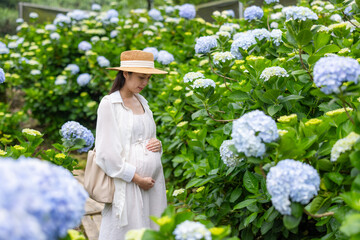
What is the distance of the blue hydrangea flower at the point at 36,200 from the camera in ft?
2.99

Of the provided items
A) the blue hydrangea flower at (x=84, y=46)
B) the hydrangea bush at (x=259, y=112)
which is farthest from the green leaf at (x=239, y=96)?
the blue hydrangea flower at (x=84, y=46)

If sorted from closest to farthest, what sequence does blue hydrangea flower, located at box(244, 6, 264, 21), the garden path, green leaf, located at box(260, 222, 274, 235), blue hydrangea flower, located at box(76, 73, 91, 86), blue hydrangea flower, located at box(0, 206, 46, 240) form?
blue hydrangea flower, located at box(0, 206, 46, 240) < green leaf, located at box(260, 222, 274, 235) < the garden path < blue hydrangea flower, located at box(244, 6, 264, 21) < blue hydrangea flower, located at box(76, 73, 91, 86)

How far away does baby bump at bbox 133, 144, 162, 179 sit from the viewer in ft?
8.31

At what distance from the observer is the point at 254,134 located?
155cm

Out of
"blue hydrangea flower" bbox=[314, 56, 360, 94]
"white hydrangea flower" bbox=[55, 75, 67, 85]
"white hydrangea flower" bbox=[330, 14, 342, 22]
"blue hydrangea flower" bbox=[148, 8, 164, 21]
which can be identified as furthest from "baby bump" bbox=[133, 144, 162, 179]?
"blue hydrangea flower" bbox=[148, 8, 164, 21]

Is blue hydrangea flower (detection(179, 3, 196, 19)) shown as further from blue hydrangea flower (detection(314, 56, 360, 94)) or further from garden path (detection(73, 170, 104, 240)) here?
blue hydrangea flower (detection(314, 56, 360, 94))

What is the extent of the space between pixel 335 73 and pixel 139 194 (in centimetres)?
151

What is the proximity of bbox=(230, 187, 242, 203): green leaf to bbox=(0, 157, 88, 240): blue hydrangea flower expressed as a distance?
139 cm

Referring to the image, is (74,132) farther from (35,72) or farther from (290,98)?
(35,72)

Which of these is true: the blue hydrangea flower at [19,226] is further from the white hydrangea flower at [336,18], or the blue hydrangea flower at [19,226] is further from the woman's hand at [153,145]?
the white hydrangea flower at [336,18]

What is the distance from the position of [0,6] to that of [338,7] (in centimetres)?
1078

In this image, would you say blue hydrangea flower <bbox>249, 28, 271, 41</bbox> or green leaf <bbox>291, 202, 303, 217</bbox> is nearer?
green leaf <bbox>291, 202, 303, 217</bbox>

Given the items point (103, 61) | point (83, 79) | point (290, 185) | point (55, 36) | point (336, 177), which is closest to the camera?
point (290, 185)

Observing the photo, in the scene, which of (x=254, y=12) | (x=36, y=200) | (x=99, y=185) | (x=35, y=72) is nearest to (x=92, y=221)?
(x=99, y=185)
